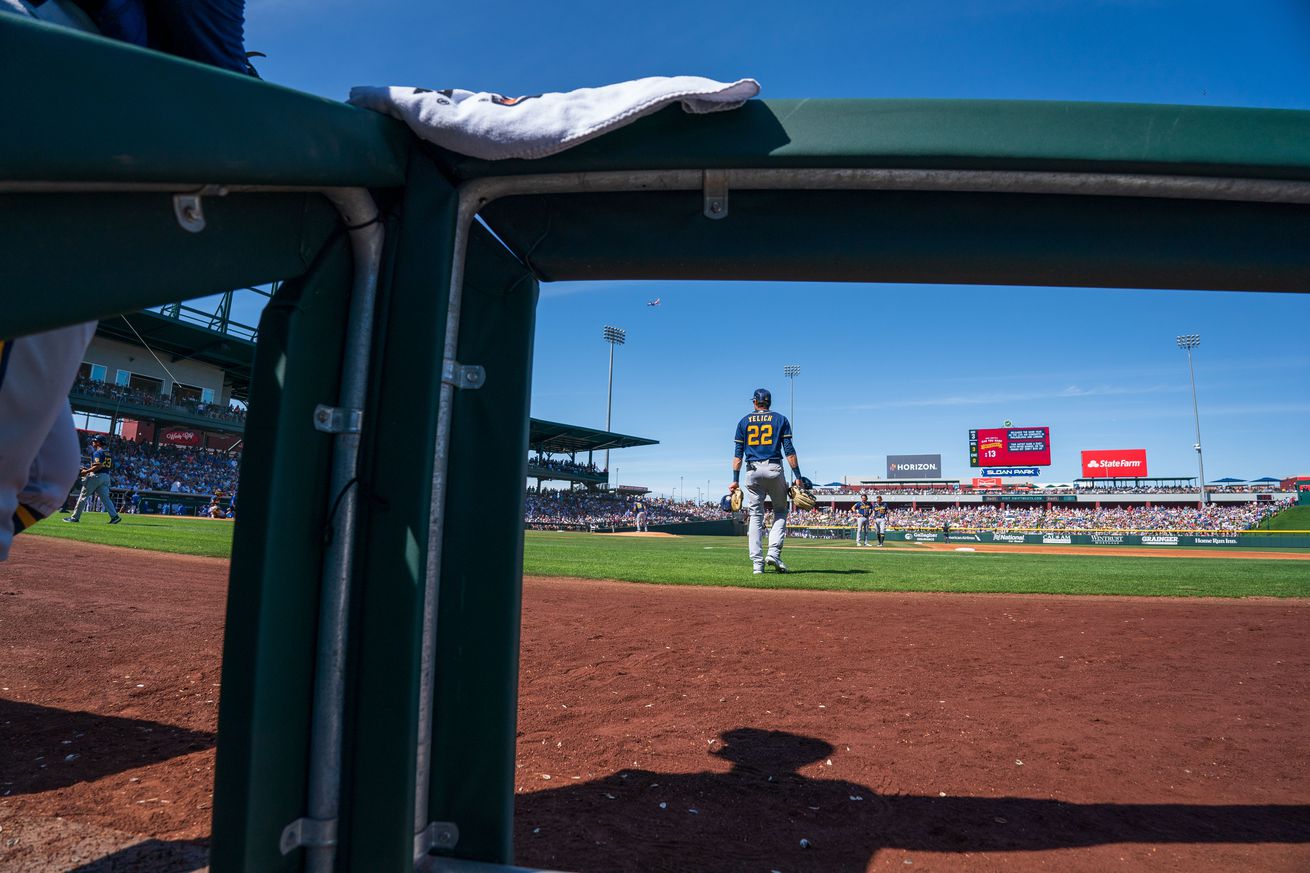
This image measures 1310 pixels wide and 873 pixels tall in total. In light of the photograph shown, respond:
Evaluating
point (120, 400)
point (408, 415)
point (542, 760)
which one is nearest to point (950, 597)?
point (542, 760)

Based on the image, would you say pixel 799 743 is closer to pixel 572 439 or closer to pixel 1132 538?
pixel 1132 538

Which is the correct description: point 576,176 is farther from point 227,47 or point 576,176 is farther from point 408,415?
point 227,47

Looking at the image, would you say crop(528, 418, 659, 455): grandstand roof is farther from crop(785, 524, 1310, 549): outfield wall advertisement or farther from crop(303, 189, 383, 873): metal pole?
crop(303, 189, 383, 873): metal pole

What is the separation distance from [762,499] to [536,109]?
6697mm

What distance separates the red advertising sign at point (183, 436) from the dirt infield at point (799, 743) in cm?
4177

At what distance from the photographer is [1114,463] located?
2227 inches

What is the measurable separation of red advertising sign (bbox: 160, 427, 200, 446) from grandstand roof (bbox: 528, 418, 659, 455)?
1905 centimetres

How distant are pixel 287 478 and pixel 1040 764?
226 cm

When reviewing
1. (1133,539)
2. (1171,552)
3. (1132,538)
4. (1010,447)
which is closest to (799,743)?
(1171,552)

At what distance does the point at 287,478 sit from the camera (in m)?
1.37

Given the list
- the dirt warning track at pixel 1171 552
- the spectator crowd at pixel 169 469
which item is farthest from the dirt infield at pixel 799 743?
the spectator crowd at pixel 169 469

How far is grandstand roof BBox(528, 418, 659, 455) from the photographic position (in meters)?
42.3

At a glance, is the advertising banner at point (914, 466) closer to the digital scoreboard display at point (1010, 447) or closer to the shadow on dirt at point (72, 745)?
the digital scoreboard display at point (1010, 447)

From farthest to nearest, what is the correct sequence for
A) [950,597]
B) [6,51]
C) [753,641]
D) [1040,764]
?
[950,597] → [753,641] → [1040,764] → [6,51]
